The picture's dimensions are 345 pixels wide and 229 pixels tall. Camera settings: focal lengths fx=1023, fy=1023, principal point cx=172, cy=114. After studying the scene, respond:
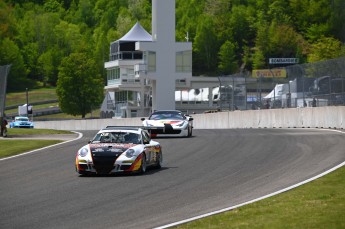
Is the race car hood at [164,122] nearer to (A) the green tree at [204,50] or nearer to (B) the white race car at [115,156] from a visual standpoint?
(B) the white race car at [115,156]

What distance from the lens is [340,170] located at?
796 inches

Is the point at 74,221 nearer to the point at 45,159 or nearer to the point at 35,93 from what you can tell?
the point at 45,159

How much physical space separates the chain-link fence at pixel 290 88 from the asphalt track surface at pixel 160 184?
1106cm

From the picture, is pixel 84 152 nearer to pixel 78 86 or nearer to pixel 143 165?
pixel 143 165

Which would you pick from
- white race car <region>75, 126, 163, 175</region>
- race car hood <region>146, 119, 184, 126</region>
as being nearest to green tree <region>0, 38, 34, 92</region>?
race car hood <region>146, 119, 184, 126</region>

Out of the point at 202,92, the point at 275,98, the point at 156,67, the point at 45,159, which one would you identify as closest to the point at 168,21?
the point at 156,67

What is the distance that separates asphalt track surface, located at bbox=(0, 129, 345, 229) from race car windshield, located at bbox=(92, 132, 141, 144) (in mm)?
933

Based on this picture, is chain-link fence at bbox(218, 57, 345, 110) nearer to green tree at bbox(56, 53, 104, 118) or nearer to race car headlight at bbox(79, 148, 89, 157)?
race car headlight at bbox(79, 148, 89, 157)

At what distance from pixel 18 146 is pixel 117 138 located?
41.5 feet

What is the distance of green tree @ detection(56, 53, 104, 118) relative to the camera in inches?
5354

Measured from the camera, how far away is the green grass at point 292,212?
13352mm

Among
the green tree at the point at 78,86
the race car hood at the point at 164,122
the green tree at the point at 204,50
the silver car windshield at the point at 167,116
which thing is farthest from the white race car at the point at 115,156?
the green tree at the point at 204,50

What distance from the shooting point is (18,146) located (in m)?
36.5

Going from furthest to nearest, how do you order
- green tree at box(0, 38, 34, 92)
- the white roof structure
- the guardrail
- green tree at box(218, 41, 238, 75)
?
green tree at box(218, 41, 238, 75) < green tree at box(0, 38, 34, 92) < the white roof structure < the guardrail
